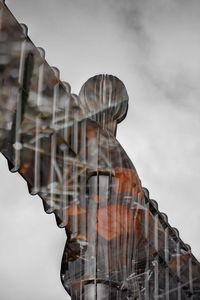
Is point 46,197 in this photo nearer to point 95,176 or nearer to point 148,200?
point 95,176

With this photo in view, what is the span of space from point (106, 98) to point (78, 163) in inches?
10.2

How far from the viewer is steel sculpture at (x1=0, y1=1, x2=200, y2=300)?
2064mm

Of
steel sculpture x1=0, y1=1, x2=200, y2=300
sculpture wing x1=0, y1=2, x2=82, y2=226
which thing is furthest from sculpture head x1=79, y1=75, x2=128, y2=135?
sculpture wing x1=0, y1=2, x2=82, y2=226

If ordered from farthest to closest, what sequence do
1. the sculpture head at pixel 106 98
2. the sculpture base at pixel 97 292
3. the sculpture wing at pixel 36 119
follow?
the sculpture head at pixel 106 98 → the sculpture base at pixel 97 292 → the sculpture wing at pixel 36 119

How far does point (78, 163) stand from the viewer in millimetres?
2281

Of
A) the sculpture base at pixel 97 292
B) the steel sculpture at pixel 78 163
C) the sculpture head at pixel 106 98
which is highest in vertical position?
the sculpture head at pixel 106 98

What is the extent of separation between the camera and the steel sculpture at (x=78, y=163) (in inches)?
81.3

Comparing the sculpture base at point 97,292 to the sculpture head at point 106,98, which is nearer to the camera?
the sculpture base at point 97,292

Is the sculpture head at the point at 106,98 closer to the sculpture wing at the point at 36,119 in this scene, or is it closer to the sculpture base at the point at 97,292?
the sculpture wing at the point at 36,119

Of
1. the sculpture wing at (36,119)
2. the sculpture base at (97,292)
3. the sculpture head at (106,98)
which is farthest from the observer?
the sculpture head at (106,98)

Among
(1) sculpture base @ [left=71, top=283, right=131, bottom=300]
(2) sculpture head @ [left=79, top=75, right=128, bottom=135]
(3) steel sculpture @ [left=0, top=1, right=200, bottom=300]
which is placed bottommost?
(1) sculpture base @ [left=71, top=283, right=131, bottom=300]

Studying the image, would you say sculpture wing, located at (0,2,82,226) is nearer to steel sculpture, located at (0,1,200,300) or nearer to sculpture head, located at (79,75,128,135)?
steel sculpture, located at (0,1,200,300)

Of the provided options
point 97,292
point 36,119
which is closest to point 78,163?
point 36,119

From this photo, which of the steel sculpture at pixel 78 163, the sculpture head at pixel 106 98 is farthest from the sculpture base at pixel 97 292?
the sculpture head at pixel 106 98
